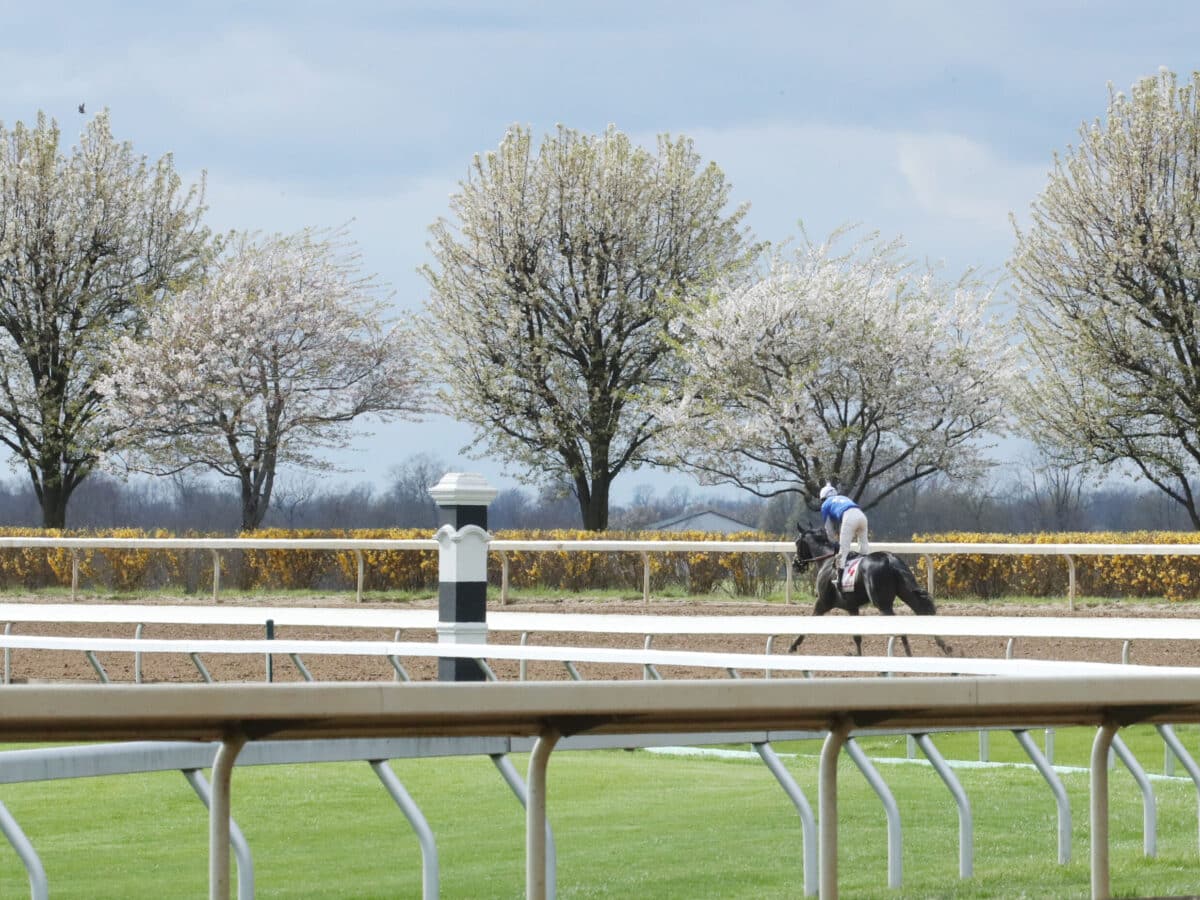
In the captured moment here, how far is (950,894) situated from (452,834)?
1.57 m

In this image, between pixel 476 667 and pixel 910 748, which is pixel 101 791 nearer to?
pixel 910 748

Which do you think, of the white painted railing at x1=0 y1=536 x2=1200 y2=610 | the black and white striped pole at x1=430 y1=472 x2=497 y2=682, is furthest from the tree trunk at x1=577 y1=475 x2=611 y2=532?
the black and white striped pole at x1=430 y1=472 x2=497 y2=682

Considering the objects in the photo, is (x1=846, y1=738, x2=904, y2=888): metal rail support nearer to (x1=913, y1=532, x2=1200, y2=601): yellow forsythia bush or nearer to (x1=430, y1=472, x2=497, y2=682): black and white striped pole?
(x1=430, y1=472, x2=497, y2=682): black and white striped pole

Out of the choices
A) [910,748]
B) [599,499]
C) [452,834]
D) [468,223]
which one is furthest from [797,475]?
[452,834]

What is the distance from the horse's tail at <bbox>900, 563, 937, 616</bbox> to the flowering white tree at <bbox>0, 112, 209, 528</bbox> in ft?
91.3

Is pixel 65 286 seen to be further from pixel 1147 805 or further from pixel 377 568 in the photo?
pixel 1147 805

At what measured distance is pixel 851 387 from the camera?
3703 cm

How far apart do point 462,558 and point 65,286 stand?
31.4m

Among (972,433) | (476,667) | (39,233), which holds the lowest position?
(476,667)

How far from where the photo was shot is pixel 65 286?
4056 cm

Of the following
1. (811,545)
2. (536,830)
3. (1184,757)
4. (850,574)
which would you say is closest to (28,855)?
(536,830)

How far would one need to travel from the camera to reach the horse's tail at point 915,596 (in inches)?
586

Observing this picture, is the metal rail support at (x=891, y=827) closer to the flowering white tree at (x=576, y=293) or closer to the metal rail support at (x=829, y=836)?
the metal rail support at (x=829, y=836)

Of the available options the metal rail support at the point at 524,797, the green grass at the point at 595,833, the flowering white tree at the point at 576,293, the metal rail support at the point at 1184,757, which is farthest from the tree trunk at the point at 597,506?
the metal rail support at the point at 524,797
